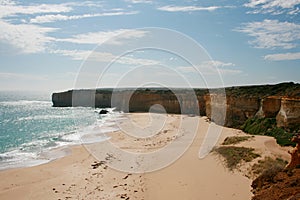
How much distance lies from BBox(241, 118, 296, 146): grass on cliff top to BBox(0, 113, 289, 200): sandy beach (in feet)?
2.31

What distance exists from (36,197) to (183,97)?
3899 cm

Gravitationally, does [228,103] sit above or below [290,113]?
above

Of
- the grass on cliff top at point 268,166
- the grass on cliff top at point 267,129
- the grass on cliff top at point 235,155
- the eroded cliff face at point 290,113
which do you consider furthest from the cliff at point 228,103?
the grass on cliff top at point 268,166

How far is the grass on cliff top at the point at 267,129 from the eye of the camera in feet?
51.8

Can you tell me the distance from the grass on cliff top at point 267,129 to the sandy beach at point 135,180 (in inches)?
27.7

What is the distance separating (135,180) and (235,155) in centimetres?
475

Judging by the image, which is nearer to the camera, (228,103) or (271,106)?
(271,106)

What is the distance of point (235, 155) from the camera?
512 inches

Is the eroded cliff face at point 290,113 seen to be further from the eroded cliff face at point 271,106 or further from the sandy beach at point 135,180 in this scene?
the sandy beach at point 135,180

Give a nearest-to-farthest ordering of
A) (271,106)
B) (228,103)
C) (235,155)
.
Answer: (235,155) → (271,106) → (228,103)

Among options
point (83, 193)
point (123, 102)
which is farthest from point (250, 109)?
point (123, 102)

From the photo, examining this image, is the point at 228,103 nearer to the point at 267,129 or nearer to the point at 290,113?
the point at 267,129

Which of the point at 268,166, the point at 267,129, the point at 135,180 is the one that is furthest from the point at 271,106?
the point at 135,180

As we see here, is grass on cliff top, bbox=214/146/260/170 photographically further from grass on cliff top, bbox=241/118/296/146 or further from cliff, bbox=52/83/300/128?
cliff, bbox=52/83/300/128
